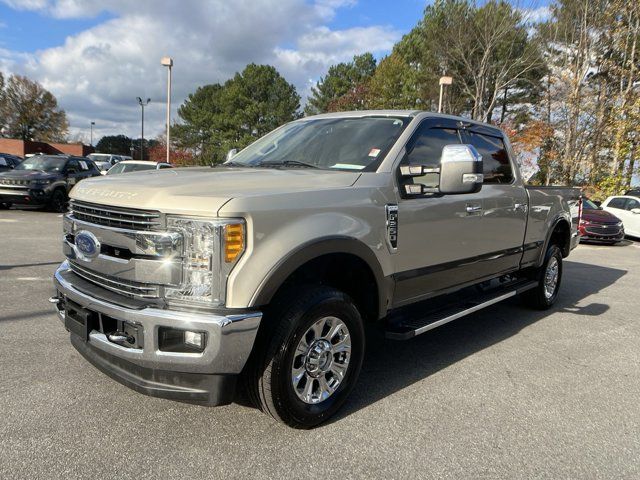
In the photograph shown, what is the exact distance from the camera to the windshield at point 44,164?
14595mm

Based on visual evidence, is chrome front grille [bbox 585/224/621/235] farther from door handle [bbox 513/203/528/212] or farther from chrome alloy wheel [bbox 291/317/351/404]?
chrome alloy wheel [bbox 291/317/351/404]

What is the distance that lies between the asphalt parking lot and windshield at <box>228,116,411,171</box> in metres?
1.65

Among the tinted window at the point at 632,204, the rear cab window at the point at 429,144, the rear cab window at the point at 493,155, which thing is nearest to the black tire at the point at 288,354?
the rear cab window at the point at 429,144

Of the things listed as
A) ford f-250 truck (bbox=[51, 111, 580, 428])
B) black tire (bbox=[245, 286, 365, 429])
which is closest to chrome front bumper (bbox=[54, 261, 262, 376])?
ford f-250 truck (bbox=[51, 111, 580, 428])

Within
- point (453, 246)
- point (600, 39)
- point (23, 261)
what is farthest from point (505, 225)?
point (600, 39)

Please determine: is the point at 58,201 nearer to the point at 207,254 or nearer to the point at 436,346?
the point at 436,346

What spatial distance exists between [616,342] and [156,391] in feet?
14.6

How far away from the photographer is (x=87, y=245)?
9.25 ft

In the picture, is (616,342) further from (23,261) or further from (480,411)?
(23,261)

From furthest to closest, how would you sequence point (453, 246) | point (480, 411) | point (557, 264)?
1. point (557, 264)
2. point (453, 246)
3. point (480, 411)

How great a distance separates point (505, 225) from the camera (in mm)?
4637

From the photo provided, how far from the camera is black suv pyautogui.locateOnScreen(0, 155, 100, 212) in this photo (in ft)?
44.7

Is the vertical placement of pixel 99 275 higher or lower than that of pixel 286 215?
lower

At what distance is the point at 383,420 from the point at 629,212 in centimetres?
1622
